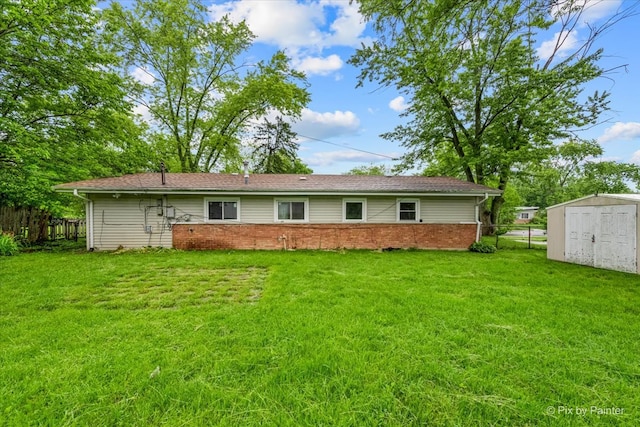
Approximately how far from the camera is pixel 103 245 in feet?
32.9

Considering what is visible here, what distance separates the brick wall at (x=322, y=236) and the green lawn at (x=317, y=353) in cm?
478

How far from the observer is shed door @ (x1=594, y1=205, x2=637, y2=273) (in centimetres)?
683

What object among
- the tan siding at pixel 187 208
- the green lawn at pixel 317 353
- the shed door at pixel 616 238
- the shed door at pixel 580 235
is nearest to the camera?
the green lawn at pixel 317 353

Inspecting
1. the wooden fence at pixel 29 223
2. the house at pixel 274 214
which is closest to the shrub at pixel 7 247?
the house at pixel 274 214

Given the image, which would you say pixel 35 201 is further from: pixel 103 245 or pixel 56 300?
pixel 56 300

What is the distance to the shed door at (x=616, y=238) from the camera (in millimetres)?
6828

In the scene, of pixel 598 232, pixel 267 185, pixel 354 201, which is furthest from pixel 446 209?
pixel 267 185

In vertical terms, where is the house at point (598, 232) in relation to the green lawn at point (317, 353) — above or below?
above

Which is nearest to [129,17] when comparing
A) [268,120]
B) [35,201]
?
[268,120]

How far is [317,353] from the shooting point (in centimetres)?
271

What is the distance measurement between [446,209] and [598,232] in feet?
14.4

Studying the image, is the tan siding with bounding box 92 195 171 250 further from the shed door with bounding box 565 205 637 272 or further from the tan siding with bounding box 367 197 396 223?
the shed door with bounding box 565 205 637 272

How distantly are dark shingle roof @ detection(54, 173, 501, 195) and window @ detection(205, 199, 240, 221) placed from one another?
2.00 ft

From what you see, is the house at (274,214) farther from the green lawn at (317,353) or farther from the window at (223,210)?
the green lawn at (317,353)
